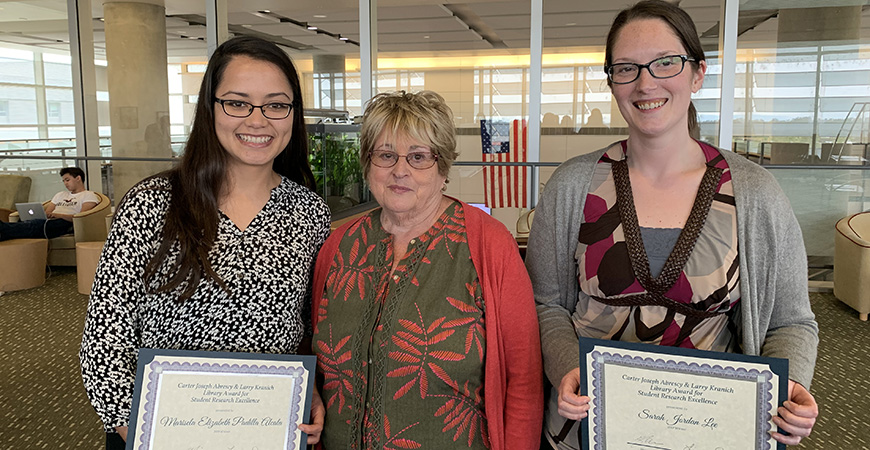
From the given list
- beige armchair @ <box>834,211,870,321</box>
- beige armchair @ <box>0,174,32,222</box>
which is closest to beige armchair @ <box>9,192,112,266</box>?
beige armchair @ <box>0,174,32,222</box>

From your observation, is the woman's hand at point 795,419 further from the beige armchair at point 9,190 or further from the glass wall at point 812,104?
the beige armchair at point 9,190

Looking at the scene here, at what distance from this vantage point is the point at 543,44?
22.0 ft

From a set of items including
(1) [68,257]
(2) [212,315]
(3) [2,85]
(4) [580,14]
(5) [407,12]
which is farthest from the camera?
(3) [2,85]

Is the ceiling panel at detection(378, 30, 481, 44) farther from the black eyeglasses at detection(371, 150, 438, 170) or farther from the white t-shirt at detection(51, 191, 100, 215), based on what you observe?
the black eyeglasses at detection(371, 150, 438, 170)

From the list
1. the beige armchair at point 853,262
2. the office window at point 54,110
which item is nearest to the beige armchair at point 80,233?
the office window at point 54,110

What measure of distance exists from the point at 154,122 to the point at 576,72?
5299 mm

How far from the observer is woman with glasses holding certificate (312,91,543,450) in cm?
150

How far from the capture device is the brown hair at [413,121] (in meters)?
1.57

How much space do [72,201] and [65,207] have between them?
0.11 m

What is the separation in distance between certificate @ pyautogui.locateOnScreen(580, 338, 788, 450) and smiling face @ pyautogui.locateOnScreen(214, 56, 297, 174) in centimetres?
95

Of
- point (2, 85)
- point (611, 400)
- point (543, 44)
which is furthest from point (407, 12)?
point (611, 400)

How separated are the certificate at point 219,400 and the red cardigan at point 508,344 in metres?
0.43

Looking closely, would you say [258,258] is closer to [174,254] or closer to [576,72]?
[174,254]

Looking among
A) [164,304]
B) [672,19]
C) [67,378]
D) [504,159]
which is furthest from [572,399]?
[504,159]
